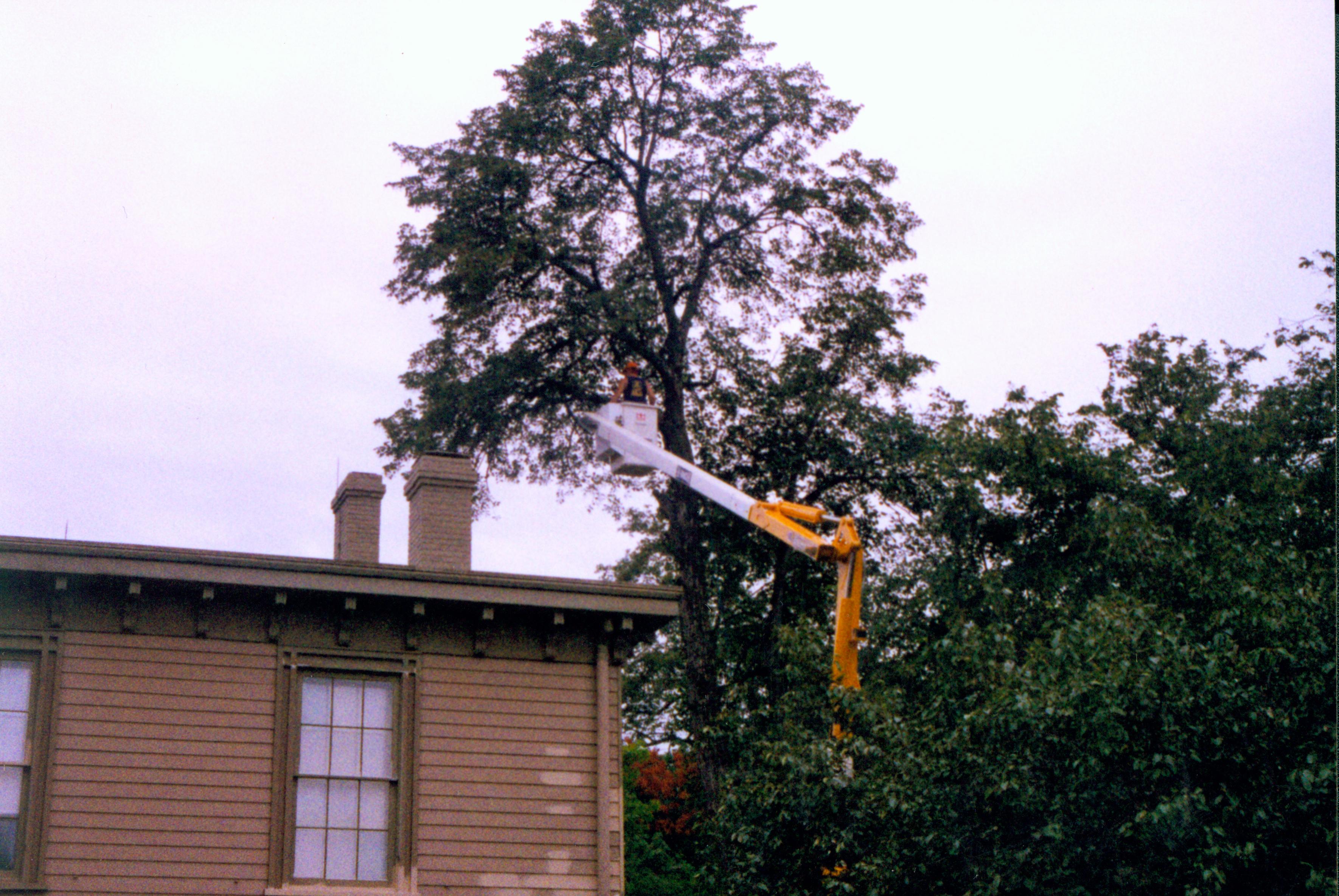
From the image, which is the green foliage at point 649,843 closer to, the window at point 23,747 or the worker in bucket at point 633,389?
the worker in bucket at point 633,389

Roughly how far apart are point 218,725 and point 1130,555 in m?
11.7

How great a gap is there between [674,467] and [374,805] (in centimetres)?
1306

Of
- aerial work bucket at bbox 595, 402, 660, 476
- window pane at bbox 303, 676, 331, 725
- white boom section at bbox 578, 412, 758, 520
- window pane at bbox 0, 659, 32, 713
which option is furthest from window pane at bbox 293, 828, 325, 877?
aerial work bucket at bbox 595, 402, 660, 476

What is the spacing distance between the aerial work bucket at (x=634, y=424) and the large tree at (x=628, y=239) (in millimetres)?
4660

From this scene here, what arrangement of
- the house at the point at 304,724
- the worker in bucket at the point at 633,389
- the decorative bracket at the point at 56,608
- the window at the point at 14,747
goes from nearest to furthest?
the window at the point at 14,747
the house at the point at 304,724
the decorative bracket at the point at 56,608
the worker in bucket at the point at 633,389

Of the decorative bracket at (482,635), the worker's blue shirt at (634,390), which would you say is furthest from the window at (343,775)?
the worker's blue shirt at (634,390)

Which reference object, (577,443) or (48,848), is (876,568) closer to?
(577,443)

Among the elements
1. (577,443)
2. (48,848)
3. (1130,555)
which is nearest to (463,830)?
(48,848)

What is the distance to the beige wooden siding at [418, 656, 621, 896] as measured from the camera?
14023mm

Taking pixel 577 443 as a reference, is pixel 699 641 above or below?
below

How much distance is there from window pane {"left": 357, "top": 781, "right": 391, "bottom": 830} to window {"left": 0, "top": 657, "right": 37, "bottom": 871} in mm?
2915

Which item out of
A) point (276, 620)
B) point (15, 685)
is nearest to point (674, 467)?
point (276, 620)

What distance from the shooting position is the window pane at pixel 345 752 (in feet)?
45.7

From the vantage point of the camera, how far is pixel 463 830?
1410 centimetres
